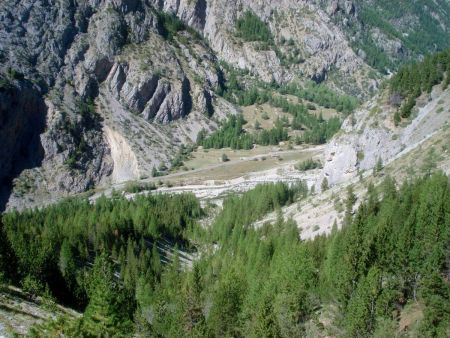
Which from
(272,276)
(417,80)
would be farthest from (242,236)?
(417,80)

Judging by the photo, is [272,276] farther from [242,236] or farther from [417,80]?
[417,80]

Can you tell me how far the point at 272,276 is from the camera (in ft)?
212

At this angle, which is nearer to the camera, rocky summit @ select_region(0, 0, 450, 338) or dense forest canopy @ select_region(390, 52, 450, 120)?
rocky summit @ select_region(0, 0, 450, 338)

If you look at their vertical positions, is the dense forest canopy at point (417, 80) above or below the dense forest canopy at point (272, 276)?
above

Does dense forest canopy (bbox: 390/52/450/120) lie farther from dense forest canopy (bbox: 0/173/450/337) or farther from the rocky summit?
dense forest canopy (bbox: 0/173/450/337)

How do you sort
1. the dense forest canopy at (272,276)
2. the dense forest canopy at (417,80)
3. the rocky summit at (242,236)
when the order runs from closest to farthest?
the dense forest canopy at (272,276) → the rocky summit at (242,236) → the dense forest canopy at (417,80)

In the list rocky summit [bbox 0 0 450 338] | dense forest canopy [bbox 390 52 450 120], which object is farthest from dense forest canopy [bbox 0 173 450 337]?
dense forest canopy [bbox 390 52 450 120]

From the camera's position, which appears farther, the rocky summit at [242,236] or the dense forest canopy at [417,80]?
the dense forest canopy at [417,80]

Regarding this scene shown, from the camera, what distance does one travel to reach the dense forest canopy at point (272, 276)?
4459 cm

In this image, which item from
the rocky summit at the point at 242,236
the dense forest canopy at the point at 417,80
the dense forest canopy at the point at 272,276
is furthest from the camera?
the dense forest canopy at the point at 417,80

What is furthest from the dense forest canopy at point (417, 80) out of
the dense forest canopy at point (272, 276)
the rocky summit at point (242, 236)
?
the dense forest canopy at point (272, 276)

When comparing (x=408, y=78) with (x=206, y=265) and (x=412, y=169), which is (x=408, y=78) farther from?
(x=206, y=265)

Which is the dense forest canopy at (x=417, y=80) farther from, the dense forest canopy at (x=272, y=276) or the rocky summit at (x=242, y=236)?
the dense forest canopy at (x=272, y=276)

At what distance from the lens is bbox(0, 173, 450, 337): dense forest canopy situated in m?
44.6
